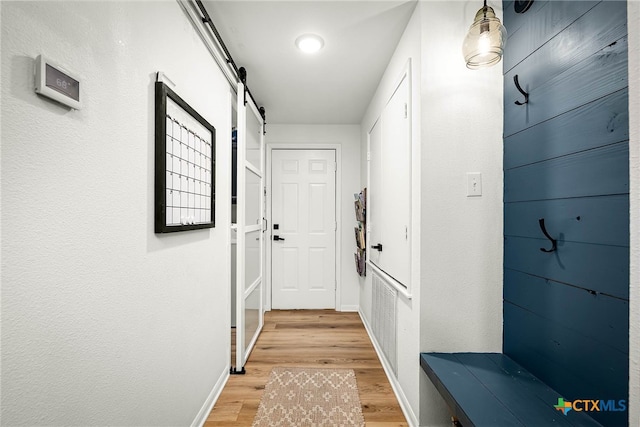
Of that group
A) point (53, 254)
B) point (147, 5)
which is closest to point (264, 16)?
point (147, 5)

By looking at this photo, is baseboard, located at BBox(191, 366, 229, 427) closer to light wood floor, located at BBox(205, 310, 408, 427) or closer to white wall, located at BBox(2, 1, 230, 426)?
light wood floor, located at BBox(205, 310, 408, 427)

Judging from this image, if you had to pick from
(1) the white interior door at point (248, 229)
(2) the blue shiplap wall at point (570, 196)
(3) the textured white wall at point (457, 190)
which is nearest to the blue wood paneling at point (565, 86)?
(2) the blue shiplap wall at point (570, 196)

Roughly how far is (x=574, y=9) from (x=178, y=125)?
1.70m

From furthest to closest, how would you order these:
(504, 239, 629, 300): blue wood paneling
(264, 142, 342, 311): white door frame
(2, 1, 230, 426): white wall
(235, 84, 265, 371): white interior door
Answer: (264, 142, 342, 311): white door frame < (235, 84, 265, 371): white interior door < (504, 239, 629, 300): blue wood paneling < (2, 1, 230, 426): white wall

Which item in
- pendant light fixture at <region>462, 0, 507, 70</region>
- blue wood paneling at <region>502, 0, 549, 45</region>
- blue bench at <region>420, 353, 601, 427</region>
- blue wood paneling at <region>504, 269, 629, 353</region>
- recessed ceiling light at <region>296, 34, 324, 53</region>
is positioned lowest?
blue bench at <region>420, 353, 601, 427</region>

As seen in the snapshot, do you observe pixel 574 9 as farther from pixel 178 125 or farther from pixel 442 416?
pixel 442 416

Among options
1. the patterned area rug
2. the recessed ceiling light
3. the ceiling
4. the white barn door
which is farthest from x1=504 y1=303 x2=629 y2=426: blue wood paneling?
the recessed ceiling light

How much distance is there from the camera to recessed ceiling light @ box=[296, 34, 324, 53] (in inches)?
77.5

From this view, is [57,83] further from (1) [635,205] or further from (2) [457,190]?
(2) [457,190]

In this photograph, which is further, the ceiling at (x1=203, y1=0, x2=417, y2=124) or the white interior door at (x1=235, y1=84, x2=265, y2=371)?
the white interior door at (x1=235, y1=84, x2=265, y2=371)

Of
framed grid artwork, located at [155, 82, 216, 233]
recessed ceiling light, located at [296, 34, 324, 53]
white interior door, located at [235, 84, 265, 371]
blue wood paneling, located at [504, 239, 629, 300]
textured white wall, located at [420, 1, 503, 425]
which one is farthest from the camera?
white interior door, located at [235, 84, 265, 371]

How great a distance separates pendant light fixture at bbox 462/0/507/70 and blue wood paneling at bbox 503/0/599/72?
200mm

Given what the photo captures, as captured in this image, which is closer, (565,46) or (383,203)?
(565,46)

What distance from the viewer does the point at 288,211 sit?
392cm
